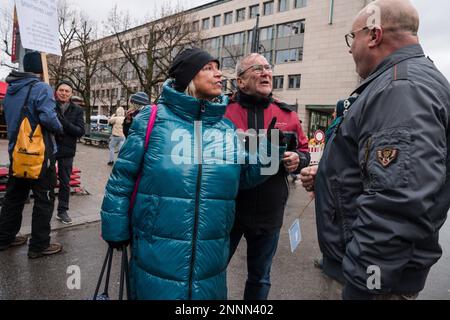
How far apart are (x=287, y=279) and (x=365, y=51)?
275 centimetres

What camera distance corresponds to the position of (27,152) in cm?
367

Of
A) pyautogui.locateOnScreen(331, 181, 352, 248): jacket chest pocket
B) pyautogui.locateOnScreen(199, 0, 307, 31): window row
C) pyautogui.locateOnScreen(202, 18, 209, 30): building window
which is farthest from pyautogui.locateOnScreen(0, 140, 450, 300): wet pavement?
pyautogui.locateOnScreen(202, 18, 209, 30): building window

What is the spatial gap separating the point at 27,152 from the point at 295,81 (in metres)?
35.9

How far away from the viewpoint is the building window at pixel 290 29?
122 feet

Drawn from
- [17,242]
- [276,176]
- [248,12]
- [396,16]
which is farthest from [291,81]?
[396,16]

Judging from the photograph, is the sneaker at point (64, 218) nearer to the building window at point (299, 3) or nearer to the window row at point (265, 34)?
the window row at point (265, 34)

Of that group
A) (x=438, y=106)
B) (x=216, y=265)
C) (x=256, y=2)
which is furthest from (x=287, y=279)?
(x=256, y=2)

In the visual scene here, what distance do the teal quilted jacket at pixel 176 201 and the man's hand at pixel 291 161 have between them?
431mm

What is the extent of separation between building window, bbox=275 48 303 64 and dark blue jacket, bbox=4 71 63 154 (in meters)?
35.8

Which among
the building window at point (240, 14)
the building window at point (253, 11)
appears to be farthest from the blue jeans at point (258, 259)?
the building window at point (240, 14)

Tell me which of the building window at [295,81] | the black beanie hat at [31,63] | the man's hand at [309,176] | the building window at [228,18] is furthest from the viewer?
the building window at [228,18]

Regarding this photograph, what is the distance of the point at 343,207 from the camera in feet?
5.11

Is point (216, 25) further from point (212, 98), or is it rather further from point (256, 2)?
point (212, 98)

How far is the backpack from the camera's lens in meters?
3.67
